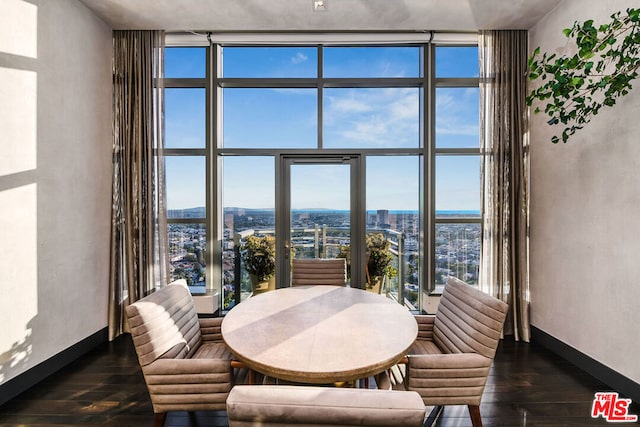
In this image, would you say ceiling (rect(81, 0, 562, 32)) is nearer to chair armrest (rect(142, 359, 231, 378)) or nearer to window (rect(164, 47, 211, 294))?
window (rect(164, 47, 211, 294))

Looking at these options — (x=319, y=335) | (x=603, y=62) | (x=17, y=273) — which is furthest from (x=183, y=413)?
(x=603, y=62)

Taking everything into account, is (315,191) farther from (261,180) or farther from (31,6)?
(31,6)

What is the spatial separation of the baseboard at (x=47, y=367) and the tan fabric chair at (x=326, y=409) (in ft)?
8.60

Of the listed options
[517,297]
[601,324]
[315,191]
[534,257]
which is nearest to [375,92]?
[315,191]

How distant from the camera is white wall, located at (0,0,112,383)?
2.27 meters

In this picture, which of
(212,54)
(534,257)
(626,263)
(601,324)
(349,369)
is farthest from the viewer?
(212,54)

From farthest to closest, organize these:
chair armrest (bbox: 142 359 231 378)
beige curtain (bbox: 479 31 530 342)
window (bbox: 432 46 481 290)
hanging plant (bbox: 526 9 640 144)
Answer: window (bbox: 432 46 481 290)
beige curtain (bbox: 479 31 530 342)
hanging plant (bbox: 526 9 640 144)
chair armrest (bbox: 142 359 231 378)

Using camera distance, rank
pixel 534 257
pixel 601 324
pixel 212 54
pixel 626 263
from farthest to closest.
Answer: pixel 212 54, pixel 534 257, pixel 601 324, pixel 626 263

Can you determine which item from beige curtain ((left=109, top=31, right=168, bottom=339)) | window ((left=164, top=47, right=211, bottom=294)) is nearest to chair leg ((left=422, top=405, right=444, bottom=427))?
window ((left=164, top=47, right=211, bottom=294))

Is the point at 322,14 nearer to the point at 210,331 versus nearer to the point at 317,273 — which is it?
the point at 317,273

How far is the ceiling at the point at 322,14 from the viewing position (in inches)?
116

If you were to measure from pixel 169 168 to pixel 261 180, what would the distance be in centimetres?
109

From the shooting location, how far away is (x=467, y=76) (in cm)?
363
